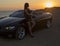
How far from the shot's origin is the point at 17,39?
10.5 meters

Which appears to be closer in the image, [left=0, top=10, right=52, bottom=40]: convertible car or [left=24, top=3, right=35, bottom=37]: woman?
[left=0, top=10, right=52, bottom=40]: convertible car

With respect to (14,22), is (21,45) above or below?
below

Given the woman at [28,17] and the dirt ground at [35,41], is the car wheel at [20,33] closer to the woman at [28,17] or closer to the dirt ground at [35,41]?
the dirt ground at [35,41]

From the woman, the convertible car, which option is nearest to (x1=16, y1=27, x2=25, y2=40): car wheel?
the convertible car

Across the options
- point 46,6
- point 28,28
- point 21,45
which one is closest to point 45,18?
point 28,28

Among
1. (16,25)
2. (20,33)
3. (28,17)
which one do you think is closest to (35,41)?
(20,33)

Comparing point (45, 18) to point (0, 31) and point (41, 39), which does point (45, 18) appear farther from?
point (0, 31)

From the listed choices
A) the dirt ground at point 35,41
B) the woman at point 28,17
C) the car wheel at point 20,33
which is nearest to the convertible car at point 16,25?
the car wheel at point 20,33

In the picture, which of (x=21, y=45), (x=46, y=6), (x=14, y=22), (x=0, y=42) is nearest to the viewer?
(x=21, y=45)

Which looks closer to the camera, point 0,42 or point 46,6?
point 0,42

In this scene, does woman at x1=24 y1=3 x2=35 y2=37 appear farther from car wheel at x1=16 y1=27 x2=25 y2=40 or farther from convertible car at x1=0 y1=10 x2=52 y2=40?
car wheel at x1=16 y1=27 x2=25 y2=40

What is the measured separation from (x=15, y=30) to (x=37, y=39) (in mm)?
1214

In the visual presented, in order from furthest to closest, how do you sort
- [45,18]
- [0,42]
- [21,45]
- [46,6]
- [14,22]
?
[46,6] → [45,18] → [14,22] → [0,42] → [21,45]

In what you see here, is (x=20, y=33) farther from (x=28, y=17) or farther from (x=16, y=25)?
(x=28, y=17)
